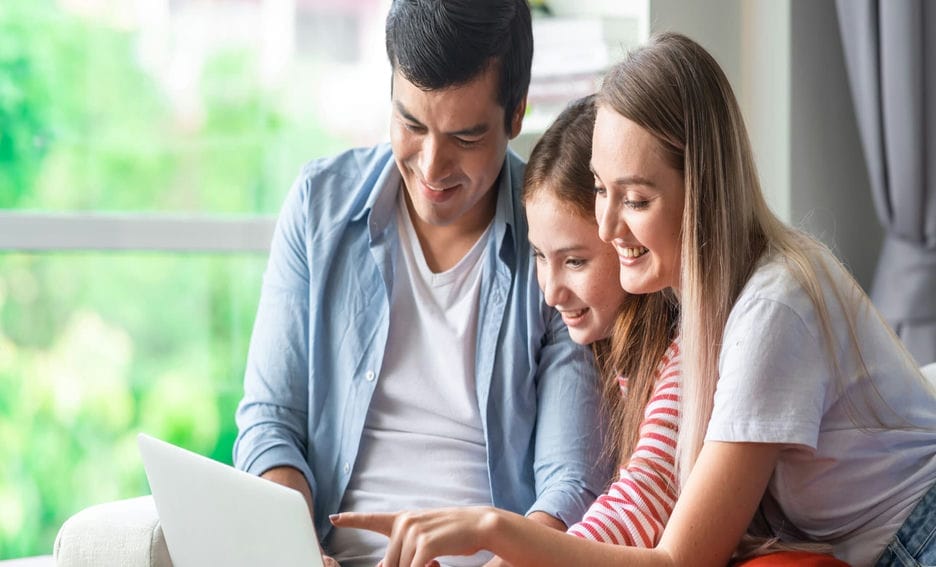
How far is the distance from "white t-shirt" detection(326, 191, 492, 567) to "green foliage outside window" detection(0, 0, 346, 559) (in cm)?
122

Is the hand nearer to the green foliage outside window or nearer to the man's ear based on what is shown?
the man's ear

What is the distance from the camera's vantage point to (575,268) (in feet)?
4.72

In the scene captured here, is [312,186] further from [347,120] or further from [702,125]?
[347,120]

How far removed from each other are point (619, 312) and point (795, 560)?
434 mm

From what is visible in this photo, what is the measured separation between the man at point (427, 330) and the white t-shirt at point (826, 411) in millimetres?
340

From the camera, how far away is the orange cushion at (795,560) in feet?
3.63

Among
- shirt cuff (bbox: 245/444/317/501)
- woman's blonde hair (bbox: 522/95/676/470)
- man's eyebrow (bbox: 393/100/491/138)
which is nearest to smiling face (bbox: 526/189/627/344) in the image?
woman's blonde hair (bbox: 522/95/676/470)

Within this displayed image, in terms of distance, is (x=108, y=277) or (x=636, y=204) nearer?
(x=636, y=204)

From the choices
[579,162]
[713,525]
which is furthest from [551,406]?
[713,525]

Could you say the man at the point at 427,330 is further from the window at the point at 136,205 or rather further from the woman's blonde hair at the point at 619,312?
the window at the point at 136,205

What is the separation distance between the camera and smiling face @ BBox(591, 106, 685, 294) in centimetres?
123

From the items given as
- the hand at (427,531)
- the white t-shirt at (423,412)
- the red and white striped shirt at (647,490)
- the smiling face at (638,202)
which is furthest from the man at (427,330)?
the hand at (427,531)

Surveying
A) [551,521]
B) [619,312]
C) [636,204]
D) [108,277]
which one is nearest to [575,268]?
[619,312]

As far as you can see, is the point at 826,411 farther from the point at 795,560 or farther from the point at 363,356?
the point at 363,356
